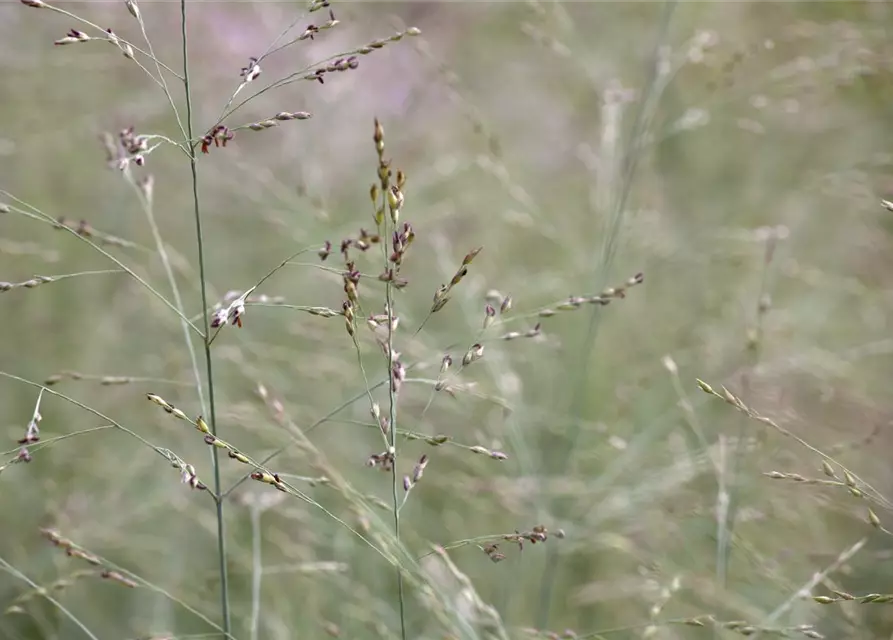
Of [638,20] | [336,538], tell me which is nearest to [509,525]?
[336,538]

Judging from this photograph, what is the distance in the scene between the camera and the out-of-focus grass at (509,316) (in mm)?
1397

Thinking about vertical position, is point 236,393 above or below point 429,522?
above

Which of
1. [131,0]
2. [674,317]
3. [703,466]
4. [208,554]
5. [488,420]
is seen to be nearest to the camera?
[131,0]

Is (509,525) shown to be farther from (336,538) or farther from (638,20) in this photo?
(638,20)

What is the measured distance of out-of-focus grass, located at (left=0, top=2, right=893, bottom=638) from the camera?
140 cm

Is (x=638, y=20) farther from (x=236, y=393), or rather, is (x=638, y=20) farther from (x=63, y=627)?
(x=63, y=627)

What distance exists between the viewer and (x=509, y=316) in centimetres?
197

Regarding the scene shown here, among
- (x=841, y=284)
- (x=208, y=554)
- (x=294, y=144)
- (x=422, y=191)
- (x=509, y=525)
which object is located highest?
(x=294, y=144)

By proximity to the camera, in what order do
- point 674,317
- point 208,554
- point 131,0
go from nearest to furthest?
point 131,0, point 208,554, point 674,317

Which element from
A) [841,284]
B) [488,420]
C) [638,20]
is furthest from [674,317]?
[638,20]

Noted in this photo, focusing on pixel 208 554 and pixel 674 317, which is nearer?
pixel 208 554

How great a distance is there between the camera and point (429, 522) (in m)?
1.69

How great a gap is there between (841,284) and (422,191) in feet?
4.09

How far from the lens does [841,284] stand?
166 centimetres
